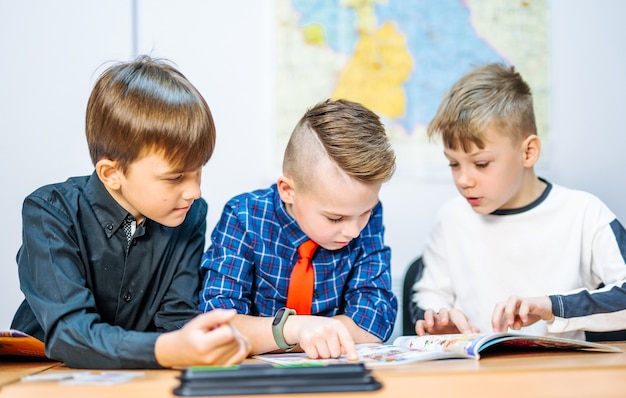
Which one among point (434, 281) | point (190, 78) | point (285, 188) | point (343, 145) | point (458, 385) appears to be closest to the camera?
point (458, 385)

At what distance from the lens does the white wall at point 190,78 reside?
83.4 inches

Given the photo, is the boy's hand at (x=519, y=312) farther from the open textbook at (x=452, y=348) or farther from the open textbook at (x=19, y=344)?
the open textbook at (x=19, y=344)

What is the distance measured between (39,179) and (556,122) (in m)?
1.70

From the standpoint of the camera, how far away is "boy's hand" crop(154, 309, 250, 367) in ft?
3.32

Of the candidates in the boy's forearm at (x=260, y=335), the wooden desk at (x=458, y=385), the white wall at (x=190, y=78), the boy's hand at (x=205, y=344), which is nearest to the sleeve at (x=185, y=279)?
the boy's forearm at (x=260, y=335)

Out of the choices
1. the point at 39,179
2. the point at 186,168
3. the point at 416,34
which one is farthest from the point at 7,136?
the point at 416,34

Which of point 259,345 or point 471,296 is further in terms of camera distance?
point 471,296

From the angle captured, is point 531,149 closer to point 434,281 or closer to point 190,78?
point 434,281

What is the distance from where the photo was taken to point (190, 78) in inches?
85.1

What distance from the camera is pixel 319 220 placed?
4.93 ft

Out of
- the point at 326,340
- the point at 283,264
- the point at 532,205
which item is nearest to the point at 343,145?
the point at 283,264

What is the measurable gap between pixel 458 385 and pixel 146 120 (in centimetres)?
80

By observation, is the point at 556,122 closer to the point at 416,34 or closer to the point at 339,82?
the point at 416,34

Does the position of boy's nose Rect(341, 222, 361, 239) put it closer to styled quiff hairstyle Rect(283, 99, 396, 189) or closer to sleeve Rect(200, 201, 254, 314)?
styled quiff hairstyle Rect(283, 99, 396, 189)
